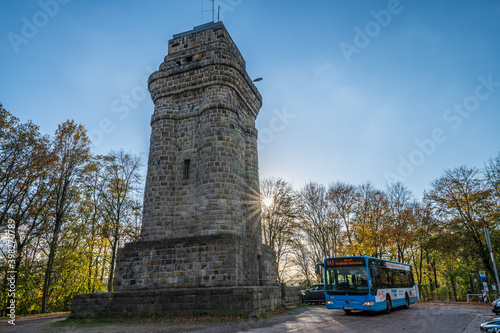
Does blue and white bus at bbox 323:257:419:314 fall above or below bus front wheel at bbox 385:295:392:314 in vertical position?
above

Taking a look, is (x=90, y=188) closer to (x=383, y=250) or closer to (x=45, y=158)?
(x=45, y=158)

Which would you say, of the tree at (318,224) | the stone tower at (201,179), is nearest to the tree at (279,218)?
the tree at (318,224)

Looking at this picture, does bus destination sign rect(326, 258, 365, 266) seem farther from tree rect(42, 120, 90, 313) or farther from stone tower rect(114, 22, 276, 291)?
tree rect(42, 120, 90, 313)

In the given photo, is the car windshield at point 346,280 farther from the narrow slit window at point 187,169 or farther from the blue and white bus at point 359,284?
the narrow slit window at point 187,169

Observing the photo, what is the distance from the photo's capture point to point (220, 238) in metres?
11.1

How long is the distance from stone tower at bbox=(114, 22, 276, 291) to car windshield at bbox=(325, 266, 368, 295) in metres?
2.72

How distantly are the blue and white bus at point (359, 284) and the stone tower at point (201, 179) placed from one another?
9.41 feet

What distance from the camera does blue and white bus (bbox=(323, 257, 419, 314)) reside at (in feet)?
41.5

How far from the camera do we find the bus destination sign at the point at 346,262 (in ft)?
43.2

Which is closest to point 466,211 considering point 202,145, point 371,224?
point 371,224

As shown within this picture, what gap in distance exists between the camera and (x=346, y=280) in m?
13.3

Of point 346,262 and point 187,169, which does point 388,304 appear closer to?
point 346,262

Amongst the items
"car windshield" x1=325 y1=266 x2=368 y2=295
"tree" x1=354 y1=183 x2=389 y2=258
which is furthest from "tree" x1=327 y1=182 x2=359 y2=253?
"car windshield" x1=325 y1=266 x2=368 y2=295

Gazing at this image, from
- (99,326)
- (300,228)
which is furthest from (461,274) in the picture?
(99,326)
